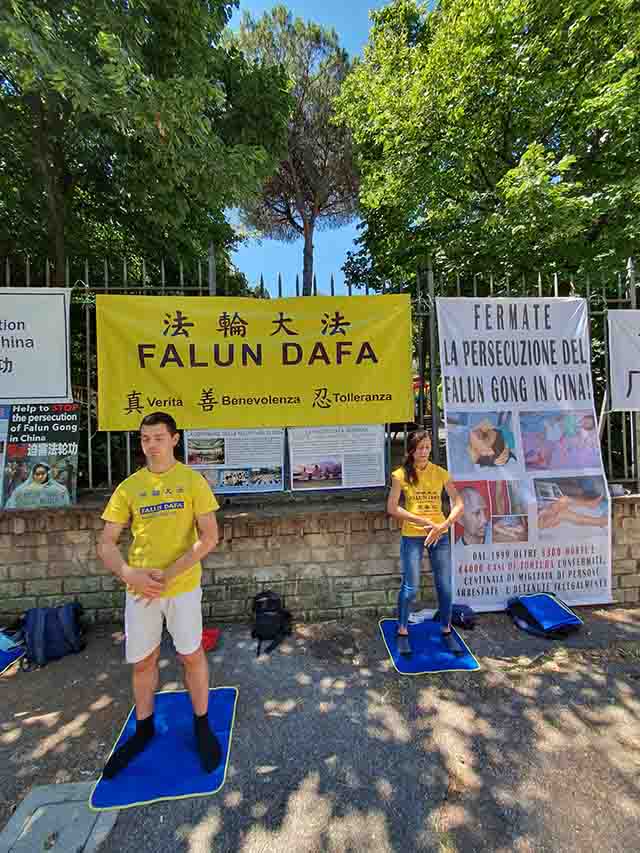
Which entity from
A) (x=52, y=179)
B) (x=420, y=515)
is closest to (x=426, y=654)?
(x=420, y=515)

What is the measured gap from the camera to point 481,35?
6426 mm

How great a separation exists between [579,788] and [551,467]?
8.21 ft

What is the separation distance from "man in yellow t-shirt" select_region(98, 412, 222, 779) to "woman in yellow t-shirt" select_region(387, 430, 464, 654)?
155 cm

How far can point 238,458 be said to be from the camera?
3.74 meters

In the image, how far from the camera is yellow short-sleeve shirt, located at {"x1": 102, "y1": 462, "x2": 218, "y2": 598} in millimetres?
2209

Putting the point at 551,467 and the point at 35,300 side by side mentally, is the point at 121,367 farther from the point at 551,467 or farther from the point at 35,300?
the point at 551,467

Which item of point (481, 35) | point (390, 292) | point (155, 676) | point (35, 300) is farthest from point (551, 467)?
point (481, 35)

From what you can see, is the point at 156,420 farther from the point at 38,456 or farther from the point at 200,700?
the point at 38,456

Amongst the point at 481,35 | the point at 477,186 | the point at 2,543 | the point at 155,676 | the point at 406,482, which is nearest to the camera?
the point at 155,676

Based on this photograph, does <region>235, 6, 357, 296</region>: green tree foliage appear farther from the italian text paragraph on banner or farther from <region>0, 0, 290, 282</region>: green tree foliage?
the italian text paragraph on banner

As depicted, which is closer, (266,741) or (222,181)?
(266,741)

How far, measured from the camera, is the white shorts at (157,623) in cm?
221

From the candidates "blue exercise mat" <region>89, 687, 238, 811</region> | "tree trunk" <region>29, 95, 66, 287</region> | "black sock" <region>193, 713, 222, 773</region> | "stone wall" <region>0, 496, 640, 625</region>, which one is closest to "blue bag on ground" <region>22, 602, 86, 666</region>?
"stone wall" <region>0, 496, 640, 625</region>

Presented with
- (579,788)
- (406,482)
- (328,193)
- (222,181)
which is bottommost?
(579,788)
